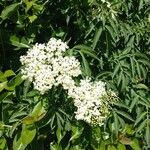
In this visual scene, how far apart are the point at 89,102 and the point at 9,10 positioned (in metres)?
1.07

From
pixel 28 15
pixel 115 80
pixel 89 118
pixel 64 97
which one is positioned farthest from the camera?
pixel 28 15

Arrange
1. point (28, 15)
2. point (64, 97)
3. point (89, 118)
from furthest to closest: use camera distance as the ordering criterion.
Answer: point (28, 15)
point (64, 97)
point (89, 118)

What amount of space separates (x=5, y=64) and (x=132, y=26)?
106 cm

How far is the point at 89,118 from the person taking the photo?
2615mm

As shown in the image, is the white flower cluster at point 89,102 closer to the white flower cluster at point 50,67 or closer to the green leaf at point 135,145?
the white flower cluster at point 50,67

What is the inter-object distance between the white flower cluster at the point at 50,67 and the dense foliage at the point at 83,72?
0.19 metres

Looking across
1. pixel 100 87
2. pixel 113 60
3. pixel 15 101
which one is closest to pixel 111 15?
pixel 113 60

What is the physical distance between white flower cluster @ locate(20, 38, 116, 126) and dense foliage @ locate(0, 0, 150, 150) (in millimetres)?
184

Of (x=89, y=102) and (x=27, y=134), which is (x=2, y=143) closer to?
(x=27, y=134)

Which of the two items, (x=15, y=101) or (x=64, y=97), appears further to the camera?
(x=15, y=101)

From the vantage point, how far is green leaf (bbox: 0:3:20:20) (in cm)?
322

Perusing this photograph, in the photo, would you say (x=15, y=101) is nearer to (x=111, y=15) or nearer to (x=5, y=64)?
(x=5, y=64)

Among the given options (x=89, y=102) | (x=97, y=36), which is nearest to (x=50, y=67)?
(x=89, y=102)

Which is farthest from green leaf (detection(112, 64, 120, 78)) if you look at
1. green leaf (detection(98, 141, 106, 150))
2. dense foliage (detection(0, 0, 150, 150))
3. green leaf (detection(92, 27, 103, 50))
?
green leaf (detection(98, 141, 106, 150))
